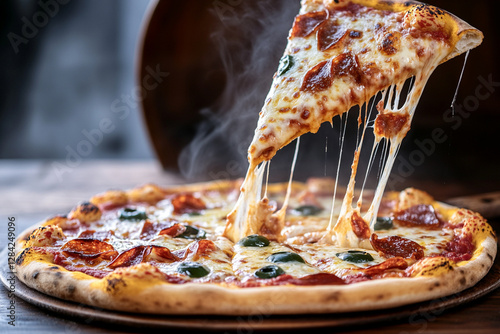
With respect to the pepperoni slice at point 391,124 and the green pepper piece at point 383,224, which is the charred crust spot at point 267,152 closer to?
the pepperoni slice at point 391,124

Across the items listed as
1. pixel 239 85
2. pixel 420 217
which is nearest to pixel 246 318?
pixel 420 217

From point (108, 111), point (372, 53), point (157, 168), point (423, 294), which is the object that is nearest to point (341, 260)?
point (423, 294)

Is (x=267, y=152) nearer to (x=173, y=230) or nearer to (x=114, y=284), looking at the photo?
(x=173, y=230)

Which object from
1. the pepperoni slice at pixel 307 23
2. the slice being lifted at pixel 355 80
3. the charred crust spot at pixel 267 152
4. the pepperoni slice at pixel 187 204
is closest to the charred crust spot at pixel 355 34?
the slice being lifted at pixel 355 80

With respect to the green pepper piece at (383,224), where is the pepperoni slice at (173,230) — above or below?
below

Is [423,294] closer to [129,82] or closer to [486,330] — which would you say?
[486,330]

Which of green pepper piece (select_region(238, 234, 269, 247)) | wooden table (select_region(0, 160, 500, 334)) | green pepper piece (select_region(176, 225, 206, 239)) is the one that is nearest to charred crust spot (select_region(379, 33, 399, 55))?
green pepper piece (select_region(238, 234, 269, 247))
